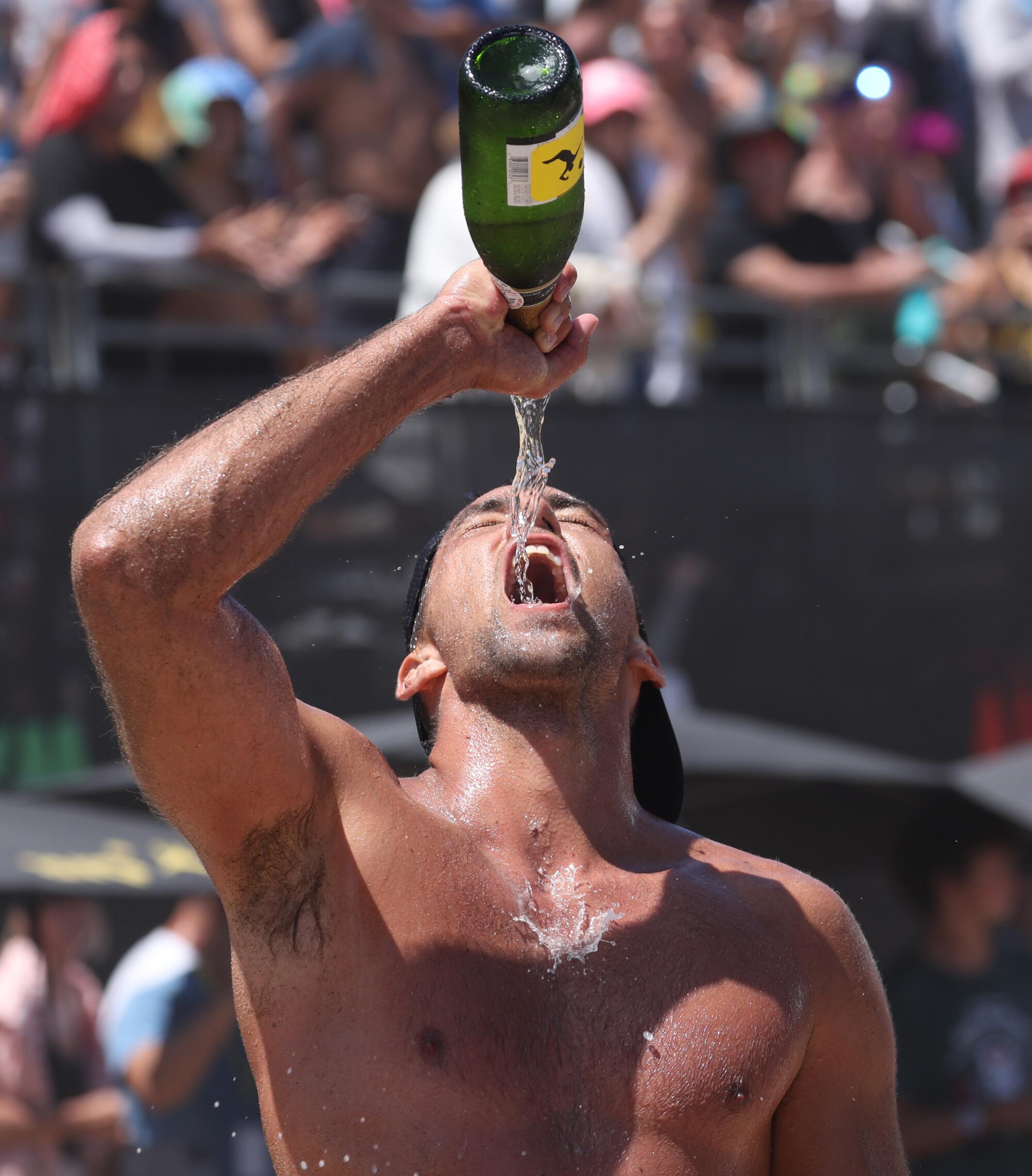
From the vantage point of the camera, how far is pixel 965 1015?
6160 mm

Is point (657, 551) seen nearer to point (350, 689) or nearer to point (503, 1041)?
point (350, 689)

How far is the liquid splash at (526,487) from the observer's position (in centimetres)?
274

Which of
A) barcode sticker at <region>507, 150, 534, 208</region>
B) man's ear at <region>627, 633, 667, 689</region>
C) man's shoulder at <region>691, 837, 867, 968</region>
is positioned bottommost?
man's shoulder at <region>691, 837, 867, 968</region>

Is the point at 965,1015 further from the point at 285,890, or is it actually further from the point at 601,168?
the point at 285,890

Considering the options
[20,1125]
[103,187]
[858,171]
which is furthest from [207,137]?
[20,1125]

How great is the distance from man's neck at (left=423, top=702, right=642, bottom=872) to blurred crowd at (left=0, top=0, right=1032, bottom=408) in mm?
3020

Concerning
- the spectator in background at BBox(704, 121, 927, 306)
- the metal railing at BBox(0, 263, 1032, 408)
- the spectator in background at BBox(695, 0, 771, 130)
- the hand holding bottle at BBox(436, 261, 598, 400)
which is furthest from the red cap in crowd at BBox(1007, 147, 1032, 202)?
the hand holding bottle at BBox(436, 261, 598, 400)

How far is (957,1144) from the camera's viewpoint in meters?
6.13

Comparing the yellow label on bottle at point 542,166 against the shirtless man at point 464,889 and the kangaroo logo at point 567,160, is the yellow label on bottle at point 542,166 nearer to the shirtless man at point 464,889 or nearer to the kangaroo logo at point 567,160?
the kangaroo logo at point 567,160

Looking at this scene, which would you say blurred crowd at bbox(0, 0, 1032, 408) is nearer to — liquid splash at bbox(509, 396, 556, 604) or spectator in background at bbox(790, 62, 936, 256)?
spectator in background at bbox(790, 62, 936, 256)

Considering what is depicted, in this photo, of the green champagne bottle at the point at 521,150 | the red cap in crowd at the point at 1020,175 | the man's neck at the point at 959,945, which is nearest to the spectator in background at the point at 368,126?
the red cap in crowd at the point at 1020,175

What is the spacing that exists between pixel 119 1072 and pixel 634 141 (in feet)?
13.2

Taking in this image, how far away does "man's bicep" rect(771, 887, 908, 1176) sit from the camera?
252cm

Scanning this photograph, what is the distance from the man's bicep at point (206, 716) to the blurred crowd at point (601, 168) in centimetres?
343
